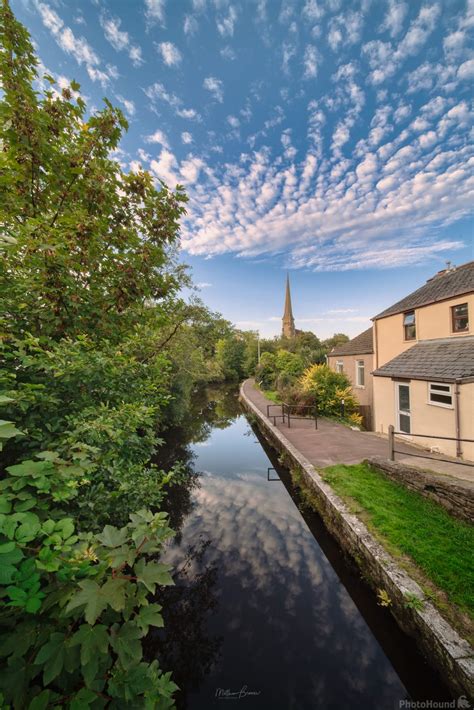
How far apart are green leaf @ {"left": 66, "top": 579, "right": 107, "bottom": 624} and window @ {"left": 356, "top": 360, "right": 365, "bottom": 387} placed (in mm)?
18399

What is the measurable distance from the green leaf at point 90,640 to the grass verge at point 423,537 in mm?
4222

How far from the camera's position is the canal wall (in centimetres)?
295

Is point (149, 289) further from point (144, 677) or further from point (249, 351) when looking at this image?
point (249, 351)

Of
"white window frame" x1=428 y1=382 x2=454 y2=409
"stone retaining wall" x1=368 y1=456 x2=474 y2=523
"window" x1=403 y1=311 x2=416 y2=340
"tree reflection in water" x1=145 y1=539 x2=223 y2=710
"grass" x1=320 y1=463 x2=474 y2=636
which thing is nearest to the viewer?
"grass" x1=320 y1=463 x2=474 y2=636

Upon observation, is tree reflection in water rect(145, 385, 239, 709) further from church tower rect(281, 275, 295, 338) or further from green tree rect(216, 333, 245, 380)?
church tower rect(281, 275, 295, 338)

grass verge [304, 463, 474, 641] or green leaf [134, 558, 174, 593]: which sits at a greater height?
green leaf [134, 558, 174, 593]

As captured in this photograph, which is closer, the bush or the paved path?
the paved path

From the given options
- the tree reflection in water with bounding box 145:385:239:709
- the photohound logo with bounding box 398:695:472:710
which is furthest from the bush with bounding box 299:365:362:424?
the photohound logo with bounding box 398:695:472:710

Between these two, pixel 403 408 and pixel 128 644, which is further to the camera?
pixel 403 408

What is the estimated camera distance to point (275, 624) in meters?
4.46

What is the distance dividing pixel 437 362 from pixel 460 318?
7.05 feet

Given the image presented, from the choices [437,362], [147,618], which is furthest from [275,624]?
[437,362]

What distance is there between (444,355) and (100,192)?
11385mm

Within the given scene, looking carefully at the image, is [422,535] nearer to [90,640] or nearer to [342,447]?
[342,447]
